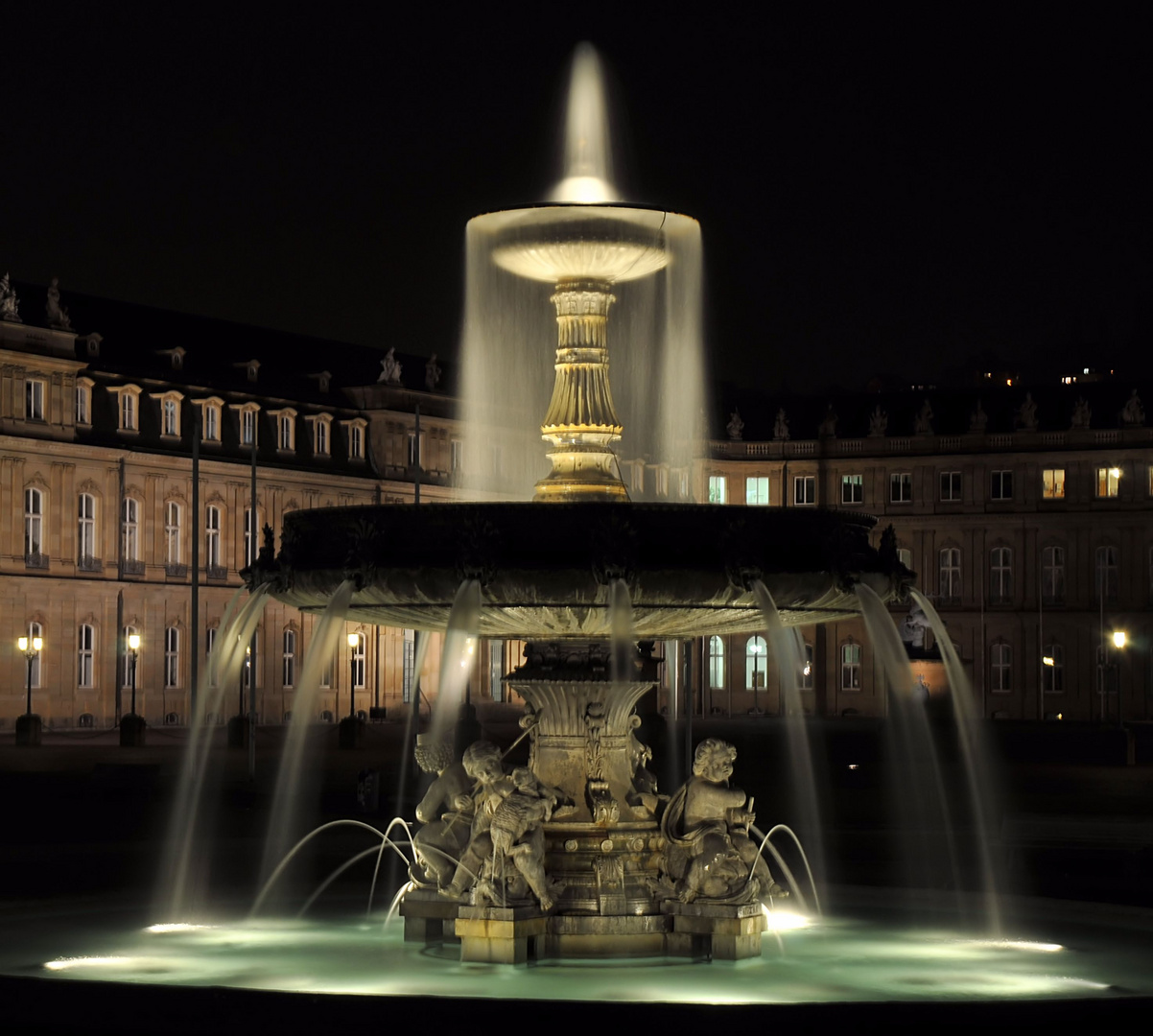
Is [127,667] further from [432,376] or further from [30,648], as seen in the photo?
[432,376]

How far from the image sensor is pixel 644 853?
17.1 meters

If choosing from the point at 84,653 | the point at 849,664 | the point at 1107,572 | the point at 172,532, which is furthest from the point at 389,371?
the point at 1107,572

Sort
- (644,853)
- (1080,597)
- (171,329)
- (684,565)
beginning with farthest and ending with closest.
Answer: (1080,597) → (171,329) → (644,853) → (684,565)

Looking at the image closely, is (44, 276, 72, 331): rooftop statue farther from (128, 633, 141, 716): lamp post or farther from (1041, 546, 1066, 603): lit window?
(1041, 546, 1066, 603): lit window

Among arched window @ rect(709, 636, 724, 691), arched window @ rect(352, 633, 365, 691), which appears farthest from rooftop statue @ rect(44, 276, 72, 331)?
arched window @ rect(709, 636, 724, 691)

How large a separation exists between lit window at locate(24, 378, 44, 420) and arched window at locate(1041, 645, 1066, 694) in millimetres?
50835

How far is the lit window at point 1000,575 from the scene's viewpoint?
112 metres

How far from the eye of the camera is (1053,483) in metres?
111

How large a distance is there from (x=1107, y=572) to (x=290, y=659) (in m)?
40.5

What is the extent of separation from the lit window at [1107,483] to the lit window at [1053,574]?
134 inches

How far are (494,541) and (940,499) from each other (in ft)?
326

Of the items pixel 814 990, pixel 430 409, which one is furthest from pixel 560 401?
pixel 430 409

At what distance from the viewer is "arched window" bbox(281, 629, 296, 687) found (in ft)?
300

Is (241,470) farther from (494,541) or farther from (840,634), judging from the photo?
(494,541)
